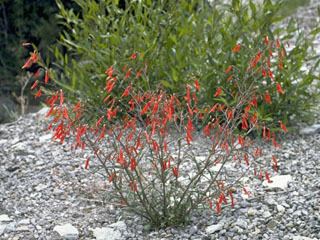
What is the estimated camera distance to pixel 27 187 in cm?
416

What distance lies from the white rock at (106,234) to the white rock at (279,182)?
902 mm

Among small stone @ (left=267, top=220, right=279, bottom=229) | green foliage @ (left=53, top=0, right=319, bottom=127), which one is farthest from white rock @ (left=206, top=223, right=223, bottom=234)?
green foliage @ (left=53, top=0, right=319, bottom=127)

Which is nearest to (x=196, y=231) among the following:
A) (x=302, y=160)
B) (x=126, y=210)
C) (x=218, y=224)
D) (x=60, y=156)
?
(x=218, y=224)

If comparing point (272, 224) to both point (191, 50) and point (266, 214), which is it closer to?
point (266, 214)

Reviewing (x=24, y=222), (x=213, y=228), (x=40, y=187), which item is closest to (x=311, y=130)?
(x=213, y=228)

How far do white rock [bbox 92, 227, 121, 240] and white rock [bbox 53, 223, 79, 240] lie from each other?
0.10 metres

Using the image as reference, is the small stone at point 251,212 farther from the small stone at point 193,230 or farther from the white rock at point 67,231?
the white rock at point 67,231

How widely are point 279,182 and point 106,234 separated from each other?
Result: 1.02 metres

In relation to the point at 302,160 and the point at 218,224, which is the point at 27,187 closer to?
the point at 218,224

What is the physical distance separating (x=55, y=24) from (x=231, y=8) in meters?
3.23

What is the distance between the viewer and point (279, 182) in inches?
155

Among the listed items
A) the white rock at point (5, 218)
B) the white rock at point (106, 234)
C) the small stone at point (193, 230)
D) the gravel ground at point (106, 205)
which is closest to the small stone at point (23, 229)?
the gravel ground at point (106, 205)

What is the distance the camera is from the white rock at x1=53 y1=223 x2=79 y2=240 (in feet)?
11.7

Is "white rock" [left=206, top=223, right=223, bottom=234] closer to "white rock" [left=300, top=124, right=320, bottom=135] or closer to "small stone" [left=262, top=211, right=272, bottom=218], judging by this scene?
"small stone" [left=262, top=211, right=272, bottom=218]
